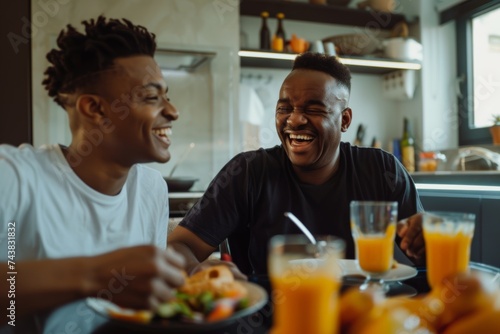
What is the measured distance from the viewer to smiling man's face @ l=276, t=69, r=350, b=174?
61.6 inches

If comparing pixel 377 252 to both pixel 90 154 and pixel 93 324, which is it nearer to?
pixel 93 324

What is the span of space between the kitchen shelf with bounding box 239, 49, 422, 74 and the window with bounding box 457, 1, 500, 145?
37 centimetres

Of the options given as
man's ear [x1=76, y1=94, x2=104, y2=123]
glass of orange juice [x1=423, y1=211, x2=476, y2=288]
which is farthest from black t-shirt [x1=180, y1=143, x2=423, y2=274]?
glass of orange juice [x1=423, y1=211, x2=476, y2=288]

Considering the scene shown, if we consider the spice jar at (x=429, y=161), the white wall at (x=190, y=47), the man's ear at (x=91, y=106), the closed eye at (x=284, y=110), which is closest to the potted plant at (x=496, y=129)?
the spice jar at (x=429, y=161)

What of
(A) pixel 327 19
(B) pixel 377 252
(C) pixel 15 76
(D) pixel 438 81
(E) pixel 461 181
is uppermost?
(A) pixel 327 19

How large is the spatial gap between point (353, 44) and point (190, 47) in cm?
127

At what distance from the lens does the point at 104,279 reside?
0.68 metres

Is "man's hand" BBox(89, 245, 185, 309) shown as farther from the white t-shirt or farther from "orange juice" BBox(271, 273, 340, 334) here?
the white t-shirt

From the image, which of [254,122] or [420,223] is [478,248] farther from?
[254,122]

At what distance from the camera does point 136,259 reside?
0.64 metres

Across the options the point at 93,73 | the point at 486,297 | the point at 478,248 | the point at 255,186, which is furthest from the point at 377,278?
the point at 478,248

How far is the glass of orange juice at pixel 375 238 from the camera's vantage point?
3.06ft

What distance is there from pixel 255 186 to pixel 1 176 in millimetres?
771

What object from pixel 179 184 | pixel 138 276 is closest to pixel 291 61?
pixel 179 184
